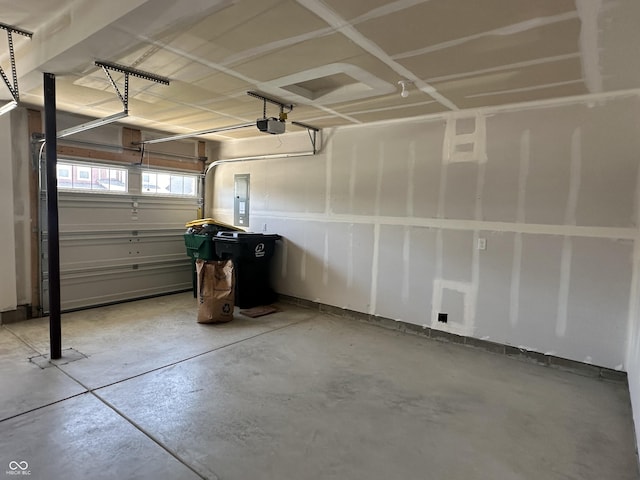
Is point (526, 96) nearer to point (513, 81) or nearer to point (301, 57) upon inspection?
point (513, 81)

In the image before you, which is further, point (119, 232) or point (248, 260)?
point (119, 232)

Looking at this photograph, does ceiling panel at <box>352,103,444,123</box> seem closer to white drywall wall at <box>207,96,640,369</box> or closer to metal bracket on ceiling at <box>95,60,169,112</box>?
white drywall wall at <box>207,96,640,369</box>

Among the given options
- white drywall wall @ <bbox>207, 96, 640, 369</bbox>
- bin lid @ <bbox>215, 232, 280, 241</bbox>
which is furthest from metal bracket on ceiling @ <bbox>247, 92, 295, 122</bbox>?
bin lid @ <bbox>215, 232, 280, 241</bbox>

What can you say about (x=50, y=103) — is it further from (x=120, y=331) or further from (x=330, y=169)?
(x=330, y=169)

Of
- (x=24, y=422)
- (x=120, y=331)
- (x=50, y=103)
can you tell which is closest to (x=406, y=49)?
(x=50, y=103)

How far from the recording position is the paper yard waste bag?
4.41 m

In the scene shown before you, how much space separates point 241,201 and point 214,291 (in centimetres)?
208

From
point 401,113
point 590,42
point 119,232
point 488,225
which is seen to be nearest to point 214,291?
point 119,232

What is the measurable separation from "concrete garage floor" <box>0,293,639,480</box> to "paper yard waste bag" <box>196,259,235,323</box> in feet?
1.48

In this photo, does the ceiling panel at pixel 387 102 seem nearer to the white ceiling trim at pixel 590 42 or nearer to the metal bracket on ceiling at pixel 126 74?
the white ceiling trim at pixel 590 42

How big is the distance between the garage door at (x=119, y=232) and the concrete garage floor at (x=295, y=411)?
1098 mm

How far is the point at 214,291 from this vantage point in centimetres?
445

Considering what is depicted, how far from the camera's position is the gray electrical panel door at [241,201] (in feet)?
19.8

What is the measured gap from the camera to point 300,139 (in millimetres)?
5273
